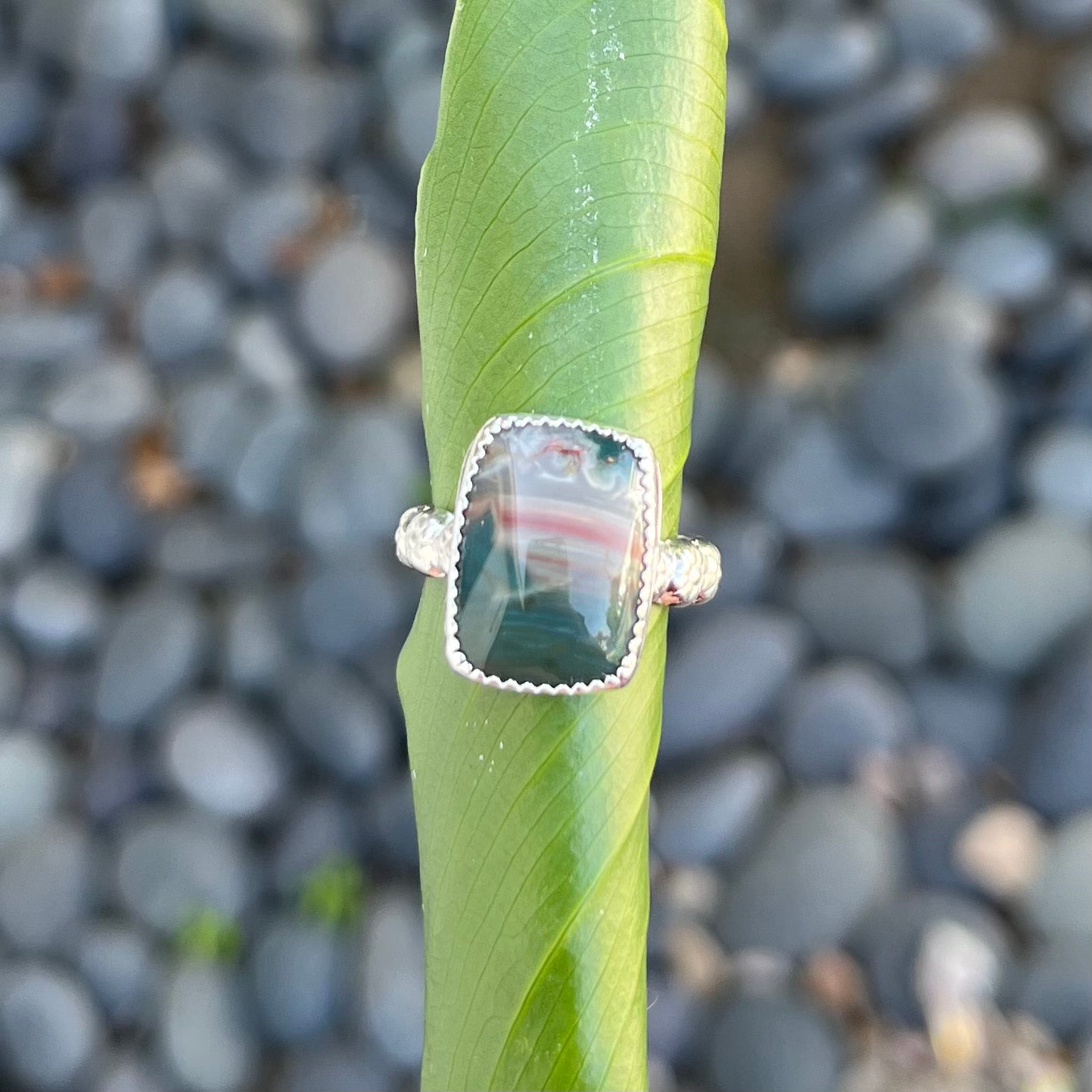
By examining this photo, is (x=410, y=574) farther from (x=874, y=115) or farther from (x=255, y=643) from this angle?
(x=874, y=115)

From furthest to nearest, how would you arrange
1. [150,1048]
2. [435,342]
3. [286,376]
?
[286,376]
[150,1048]
[435,342]

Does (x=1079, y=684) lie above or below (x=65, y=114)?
below

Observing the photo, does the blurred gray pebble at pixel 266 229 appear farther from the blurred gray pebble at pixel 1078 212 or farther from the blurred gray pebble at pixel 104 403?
the blurred gray pebble at pixel 1078 212

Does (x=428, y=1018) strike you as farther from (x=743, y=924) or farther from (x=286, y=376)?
(x=286, y=376)

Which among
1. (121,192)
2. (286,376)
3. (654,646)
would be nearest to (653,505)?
(654,646)

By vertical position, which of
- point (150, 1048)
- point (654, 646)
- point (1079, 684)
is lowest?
point (150, 1048)

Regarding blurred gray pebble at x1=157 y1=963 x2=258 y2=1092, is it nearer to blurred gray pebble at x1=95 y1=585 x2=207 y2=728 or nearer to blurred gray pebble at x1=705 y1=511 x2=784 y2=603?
blurred gray pebble at x1=95 y1=585 x2=207 y2=728
